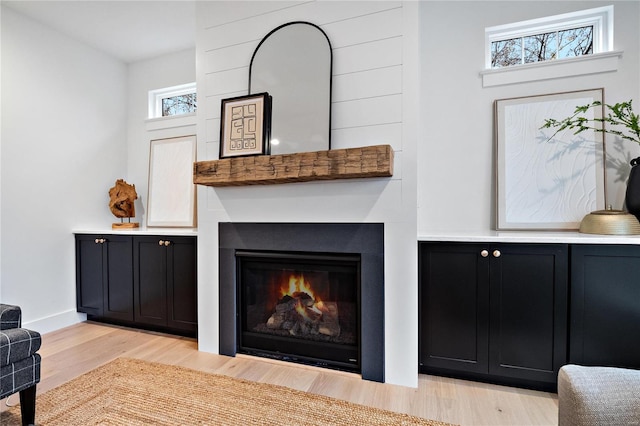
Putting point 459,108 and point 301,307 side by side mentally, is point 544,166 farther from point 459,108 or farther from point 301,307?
point 301,307

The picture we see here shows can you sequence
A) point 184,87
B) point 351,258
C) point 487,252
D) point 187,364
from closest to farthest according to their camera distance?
point 487,252 → point 351,258 → point 187,364 → point 184,87

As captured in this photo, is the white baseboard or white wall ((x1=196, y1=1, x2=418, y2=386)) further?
the white baseboard

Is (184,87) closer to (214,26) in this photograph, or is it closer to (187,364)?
(214,26)

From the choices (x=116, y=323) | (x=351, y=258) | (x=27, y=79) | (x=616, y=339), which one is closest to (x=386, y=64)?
(x=351, y=258)

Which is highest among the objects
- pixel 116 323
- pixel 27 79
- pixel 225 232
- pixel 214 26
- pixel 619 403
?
pixel 214 26

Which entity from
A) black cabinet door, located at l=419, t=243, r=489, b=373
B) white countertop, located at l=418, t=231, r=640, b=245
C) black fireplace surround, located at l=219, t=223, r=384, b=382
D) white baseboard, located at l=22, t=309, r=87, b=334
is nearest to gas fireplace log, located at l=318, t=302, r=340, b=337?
black fireplace surround, located at l=219, t=223, r=384, b=382

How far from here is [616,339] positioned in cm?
175

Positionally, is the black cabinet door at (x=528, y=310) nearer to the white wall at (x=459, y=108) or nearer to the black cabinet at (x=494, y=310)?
the black cabinet at (x=494, y=310)

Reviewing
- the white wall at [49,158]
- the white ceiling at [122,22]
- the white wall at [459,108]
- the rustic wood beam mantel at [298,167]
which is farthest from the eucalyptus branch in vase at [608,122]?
the white wall at [49,158]

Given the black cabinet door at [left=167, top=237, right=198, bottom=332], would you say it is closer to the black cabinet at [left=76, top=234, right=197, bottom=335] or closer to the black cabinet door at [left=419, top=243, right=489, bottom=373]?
the black cabinet at [left=76, top=234, right=197, bottom=335]

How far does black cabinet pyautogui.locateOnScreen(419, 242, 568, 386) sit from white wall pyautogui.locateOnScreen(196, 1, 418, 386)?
175 millimetres

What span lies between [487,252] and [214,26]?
8.45 ft

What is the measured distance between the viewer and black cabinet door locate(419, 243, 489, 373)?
1953mm

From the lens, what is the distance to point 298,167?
200 cm
